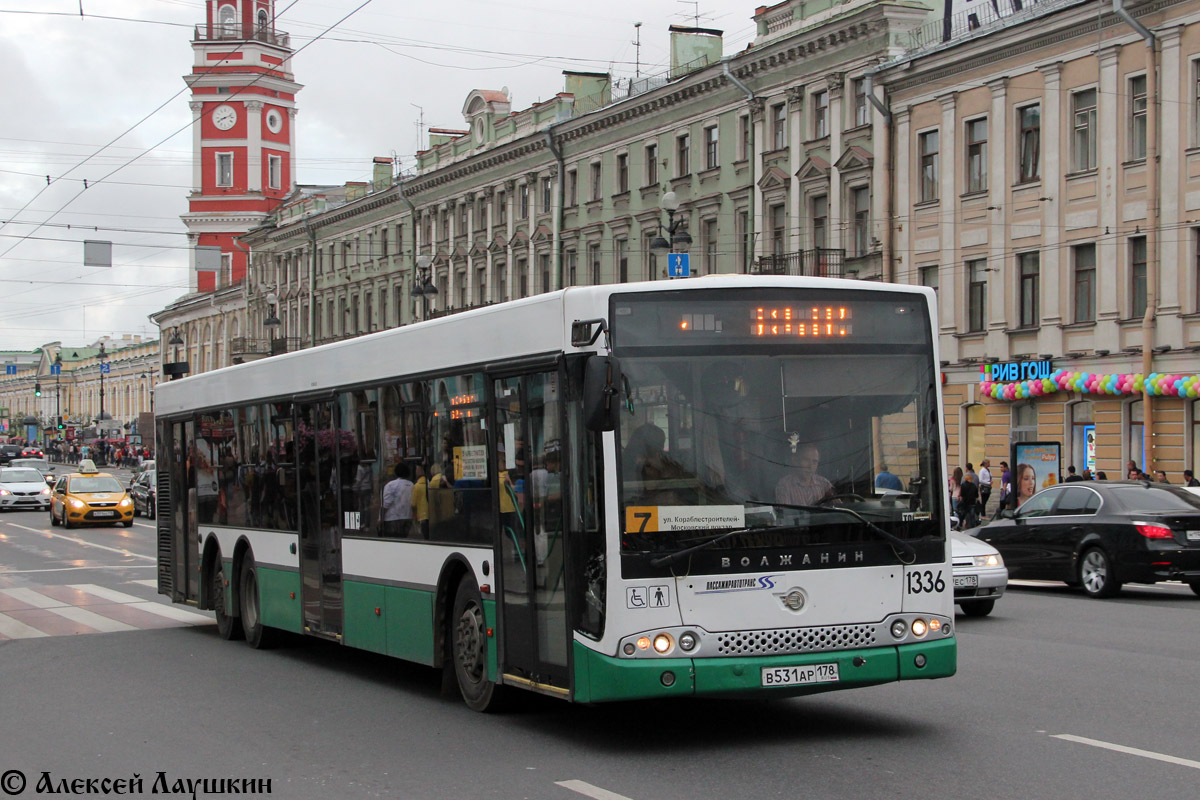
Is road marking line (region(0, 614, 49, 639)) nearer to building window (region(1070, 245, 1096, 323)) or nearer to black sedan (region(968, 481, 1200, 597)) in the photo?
black sedan (region(968, 481, 1200, 597))

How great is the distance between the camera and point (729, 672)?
8703 mm

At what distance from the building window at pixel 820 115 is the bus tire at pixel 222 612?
2932cm

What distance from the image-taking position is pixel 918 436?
Result: 918cm

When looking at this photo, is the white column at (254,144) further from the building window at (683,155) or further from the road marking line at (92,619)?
the road marking line at (92,619)

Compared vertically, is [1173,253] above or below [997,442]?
above

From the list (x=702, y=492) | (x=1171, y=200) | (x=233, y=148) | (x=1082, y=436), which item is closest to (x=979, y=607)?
(x=702, y=492)

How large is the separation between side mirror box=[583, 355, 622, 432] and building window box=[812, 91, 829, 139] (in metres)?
35.1

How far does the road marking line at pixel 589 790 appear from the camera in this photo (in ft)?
25.0

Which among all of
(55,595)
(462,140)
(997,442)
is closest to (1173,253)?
(997,442)

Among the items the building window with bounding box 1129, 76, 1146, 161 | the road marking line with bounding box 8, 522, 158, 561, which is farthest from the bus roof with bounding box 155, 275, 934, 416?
the building window with bounding box 1129, 76, 1146, 161

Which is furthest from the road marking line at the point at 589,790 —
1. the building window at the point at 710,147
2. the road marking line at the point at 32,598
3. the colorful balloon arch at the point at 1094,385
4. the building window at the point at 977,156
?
the building window at the point at 710,147

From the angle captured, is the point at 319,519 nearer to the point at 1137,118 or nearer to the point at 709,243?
the point at 1137,118

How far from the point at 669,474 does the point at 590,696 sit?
1.32 meters

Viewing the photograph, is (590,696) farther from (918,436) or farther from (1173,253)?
(1173,253)
